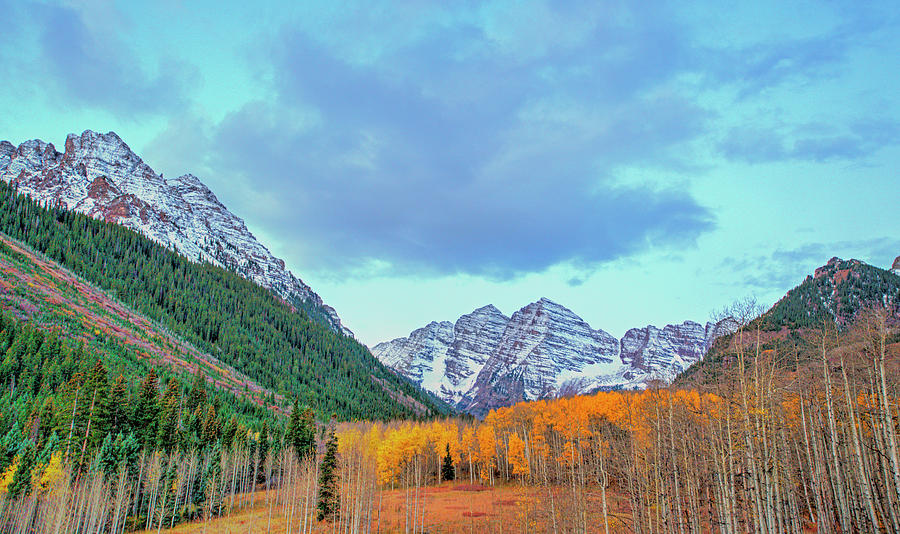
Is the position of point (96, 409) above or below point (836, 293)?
below

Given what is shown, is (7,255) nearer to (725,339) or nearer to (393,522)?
(393,522)

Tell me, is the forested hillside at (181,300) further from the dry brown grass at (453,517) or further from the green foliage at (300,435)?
the dry brown grass at (453,517)

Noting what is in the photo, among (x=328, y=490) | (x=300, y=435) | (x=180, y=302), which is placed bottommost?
(x=328, y=490)

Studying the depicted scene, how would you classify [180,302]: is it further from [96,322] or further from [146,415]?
[146,415]

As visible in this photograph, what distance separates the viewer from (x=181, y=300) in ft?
565

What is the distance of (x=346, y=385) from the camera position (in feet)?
637

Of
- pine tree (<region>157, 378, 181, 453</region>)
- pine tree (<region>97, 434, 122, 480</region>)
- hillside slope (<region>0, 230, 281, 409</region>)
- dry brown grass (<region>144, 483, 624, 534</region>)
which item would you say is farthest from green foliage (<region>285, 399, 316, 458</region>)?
hillside slope (<region>0, 230, 281, 409</region>)

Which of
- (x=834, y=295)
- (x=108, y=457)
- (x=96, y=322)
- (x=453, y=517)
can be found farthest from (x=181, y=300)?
(x=834, y=295)

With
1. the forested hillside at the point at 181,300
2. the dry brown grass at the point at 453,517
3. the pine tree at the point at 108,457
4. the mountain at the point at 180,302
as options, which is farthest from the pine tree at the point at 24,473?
the forested hillside at the point at 181,300

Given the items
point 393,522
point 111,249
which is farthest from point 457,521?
point 111,249

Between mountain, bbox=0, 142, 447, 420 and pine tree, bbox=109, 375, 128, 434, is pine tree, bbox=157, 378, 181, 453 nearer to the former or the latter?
pine tree, bbox=109, 375, 128, 434

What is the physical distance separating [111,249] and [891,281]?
263231 millimetres

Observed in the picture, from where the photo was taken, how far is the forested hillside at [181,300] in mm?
151750

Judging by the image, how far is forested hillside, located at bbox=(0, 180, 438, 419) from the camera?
152 m
